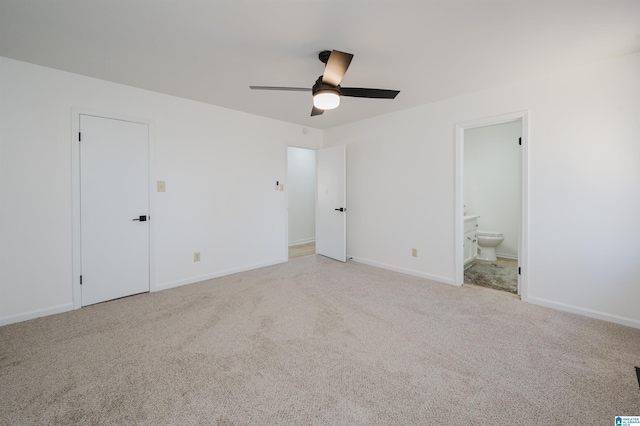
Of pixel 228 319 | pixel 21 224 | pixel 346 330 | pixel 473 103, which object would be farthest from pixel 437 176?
pixel 21 224

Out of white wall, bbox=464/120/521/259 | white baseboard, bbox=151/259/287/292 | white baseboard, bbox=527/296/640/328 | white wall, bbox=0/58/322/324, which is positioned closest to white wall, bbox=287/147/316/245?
white wall, bbox=0/58/322/324

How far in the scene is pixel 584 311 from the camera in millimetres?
2590

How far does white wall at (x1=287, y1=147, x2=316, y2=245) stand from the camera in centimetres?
620

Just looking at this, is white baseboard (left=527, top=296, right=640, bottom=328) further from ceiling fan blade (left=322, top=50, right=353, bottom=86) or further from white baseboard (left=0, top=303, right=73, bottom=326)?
white baseboard (left=0, top=303, right=73, bottom=326)

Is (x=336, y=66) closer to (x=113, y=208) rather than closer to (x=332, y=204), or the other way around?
(x=113, y=208)

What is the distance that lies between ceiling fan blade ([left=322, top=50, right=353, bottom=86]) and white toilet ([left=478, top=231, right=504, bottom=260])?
391 centimetres

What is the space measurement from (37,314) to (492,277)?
5.30 m

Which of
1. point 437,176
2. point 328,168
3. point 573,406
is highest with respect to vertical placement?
point 328,168

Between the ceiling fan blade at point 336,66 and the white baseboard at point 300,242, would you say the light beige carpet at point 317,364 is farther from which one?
the white baseboard at point 300,242

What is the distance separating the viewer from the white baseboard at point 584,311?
238cm

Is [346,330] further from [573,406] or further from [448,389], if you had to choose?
[573,406]

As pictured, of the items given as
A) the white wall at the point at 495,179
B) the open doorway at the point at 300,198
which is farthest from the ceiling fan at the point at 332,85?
the open doorway at the point at 300,198

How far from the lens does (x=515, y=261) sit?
4672 millimetres

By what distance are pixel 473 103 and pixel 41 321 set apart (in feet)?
16.6
